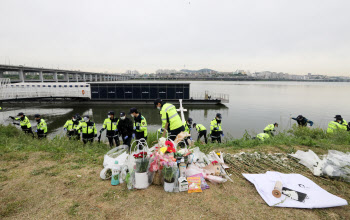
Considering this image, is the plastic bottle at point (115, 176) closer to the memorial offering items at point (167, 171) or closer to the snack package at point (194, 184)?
the memorial offering items at point (167, 171)

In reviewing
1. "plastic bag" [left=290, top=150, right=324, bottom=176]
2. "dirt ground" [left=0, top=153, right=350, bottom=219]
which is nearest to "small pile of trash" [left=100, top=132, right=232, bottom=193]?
"dirt ground" [left=0, top=153, right=350, bottom=219]

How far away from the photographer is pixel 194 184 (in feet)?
11.6

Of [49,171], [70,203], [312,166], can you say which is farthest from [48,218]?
[312,166]

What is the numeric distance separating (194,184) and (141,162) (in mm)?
1264

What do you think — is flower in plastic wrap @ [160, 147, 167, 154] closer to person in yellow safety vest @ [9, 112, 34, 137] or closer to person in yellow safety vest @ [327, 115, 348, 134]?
person in yellow safety vest @ [327, 115, 348, 134]

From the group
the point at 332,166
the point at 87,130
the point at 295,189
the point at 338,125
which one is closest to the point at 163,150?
the point at 295,189

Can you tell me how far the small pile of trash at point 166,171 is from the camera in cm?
349

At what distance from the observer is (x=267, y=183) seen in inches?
144

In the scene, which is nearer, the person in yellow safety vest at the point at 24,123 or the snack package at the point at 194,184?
the snack package at the point at 194,184

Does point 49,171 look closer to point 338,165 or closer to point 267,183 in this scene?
point 267,183

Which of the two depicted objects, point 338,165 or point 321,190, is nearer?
point 321,190

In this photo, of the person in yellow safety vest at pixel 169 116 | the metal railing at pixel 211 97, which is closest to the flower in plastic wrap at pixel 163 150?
the person in yellow safety vest at pixel 169 116

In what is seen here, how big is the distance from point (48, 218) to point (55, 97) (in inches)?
1140

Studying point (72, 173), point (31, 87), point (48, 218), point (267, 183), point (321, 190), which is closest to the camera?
point (48, 218)
